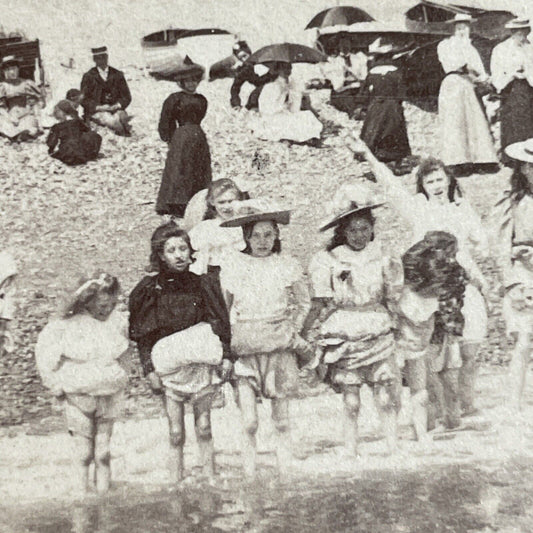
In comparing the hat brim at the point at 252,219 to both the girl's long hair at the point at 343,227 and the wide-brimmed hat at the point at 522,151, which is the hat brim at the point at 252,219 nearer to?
the girl's long hair at the point at 343,227

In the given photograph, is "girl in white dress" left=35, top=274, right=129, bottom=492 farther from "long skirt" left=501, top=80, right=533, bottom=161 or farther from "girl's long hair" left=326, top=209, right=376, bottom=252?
"long skirt" left=501, top=80, right=533, bottom=161

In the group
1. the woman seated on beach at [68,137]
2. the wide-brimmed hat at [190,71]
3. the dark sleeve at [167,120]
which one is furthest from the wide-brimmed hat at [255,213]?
the woman seated on beach at [68,137]

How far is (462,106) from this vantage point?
6211 mm

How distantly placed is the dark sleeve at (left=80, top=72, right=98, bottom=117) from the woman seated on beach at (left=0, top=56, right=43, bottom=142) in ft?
0.74

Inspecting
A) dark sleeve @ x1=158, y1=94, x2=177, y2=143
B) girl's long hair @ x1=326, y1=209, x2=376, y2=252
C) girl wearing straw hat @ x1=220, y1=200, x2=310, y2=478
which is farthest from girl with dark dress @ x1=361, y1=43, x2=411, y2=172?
dark sleeve @ x1=158, y1=94, x2=177, y2=143

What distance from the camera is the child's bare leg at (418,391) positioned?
5992mm

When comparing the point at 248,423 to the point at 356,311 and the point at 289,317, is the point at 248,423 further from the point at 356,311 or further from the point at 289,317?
the point at 356,311

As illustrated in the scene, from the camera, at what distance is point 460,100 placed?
6207 mm

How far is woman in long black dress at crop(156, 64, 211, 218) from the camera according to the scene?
19.4ft

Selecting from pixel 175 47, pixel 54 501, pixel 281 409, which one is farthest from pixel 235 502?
pixel 175 47

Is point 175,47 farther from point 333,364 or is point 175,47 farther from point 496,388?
point 496,388

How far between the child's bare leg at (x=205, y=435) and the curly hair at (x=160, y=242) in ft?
2.39

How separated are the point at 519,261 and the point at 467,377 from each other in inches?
27.3

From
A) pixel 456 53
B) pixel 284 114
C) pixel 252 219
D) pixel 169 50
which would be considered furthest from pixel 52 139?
pixel 456 53
